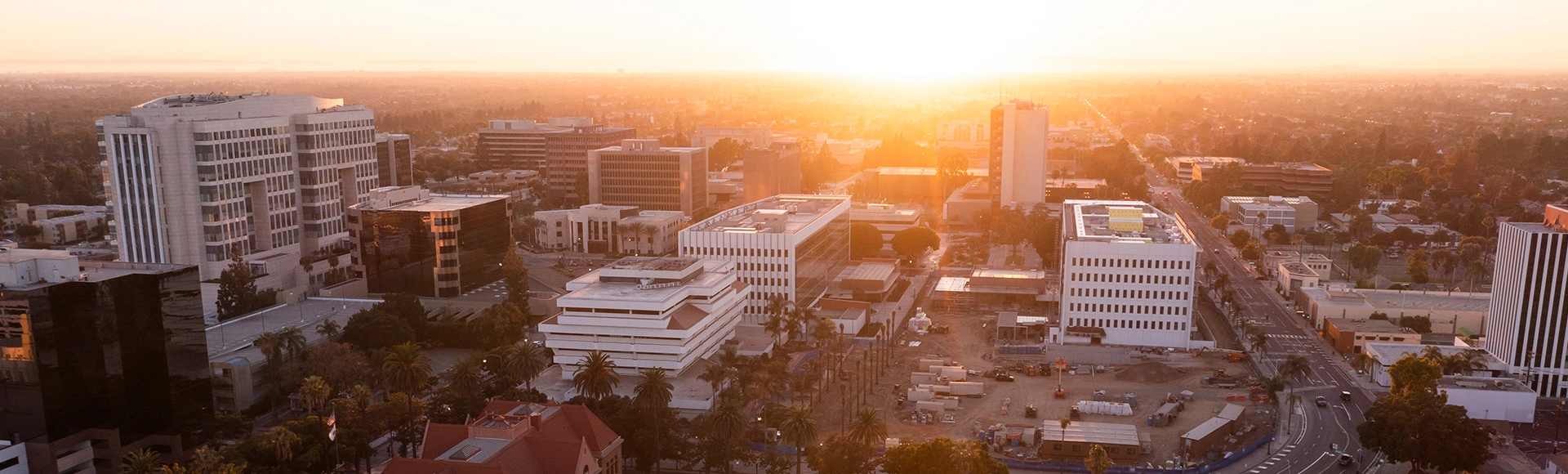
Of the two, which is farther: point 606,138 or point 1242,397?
point 606,138

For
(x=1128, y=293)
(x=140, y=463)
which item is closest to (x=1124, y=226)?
(x=1128, y=293)

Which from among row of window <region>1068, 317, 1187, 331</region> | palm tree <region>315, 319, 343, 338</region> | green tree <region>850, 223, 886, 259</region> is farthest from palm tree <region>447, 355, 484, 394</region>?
green tree <region>850, 223, 886, 259</region>

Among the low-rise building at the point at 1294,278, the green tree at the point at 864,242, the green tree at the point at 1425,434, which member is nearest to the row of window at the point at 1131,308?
the green tree at the point at 1425,434

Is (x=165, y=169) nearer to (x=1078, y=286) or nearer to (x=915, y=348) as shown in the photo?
(x=915, y=348)

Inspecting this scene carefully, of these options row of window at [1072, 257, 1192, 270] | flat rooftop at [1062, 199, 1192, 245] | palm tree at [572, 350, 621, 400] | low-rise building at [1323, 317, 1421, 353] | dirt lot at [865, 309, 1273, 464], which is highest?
flat rooftop at [1062, 199, 1192, 245]

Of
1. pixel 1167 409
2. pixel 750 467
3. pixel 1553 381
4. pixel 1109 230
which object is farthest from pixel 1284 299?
pixel 750 467

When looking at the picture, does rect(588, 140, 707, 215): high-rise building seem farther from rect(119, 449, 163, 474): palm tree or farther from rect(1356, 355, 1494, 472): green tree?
rect(1356, 355, 1494, 472): green tree

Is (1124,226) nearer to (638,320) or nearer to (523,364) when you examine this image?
(638,320)
